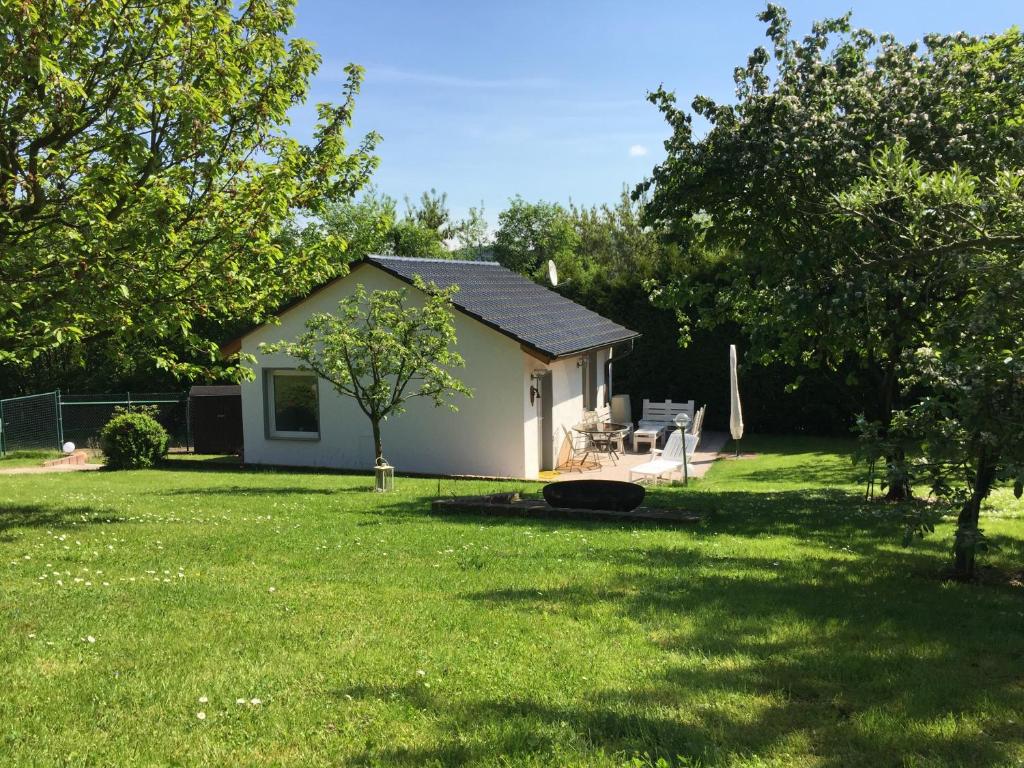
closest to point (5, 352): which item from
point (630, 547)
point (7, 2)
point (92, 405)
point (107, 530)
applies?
point (107, 530)

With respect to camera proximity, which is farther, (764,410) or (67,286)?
(764,410)

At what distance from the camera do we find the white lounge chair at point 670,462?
16.2 meters

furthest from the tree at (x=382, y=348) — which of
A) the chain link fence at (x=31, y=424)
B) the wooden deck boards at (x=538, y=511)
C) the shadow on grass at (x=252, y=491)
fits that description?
the chain link fence at (x=31, y=424)

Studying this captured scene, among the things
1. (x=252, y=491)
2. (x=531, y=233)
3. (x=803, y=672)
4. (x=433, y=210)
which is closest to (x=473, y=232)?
(x=433, y=210)

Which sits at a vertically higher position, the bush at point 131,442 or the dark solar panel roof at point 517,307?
the dark solar panel roof at point 517,307

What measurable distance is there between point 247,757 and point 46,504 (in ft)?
33.3

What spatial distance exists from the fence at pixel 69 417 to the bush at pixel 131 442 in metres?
3.21

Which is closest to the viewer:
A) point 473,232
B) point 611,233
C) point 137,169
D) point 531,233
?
point 137,169

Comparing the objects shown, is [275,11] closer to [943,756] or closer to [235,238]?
[235,238]

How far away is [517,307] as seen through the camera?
2081 centimetres

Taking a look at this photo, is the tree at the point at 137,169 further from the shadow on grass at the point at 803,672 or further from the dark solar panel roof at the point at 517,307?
the dark solar panel roof at the point at 517,307

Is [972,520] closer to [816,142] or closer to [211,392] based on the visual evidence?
[816,142]

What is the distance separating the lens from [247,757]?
146 inches

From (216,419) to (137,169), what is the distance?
14358mm
